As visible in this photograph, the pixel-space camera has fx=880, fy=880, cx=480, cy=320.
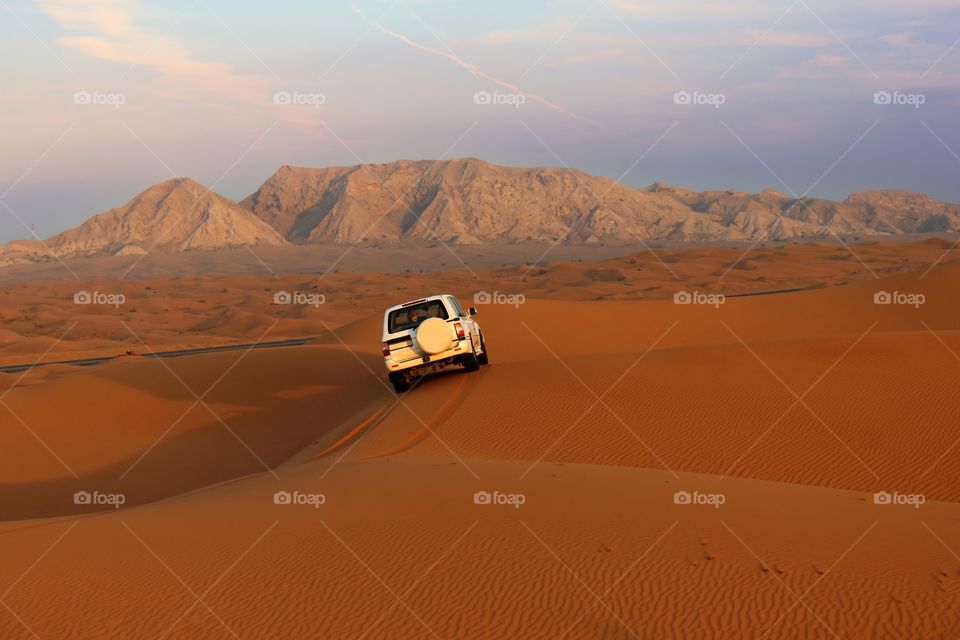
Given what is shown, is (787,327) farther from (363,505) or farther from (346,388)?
(363,505)

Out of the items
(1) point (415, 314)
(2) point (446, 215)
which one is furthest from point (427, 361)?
(2) point (446, 215)

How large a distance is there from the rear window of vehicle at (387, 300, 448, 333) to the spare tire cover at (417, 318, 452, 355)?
22.9 inches

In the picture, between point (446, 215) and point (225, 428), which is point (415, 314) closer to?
point (225, 428)

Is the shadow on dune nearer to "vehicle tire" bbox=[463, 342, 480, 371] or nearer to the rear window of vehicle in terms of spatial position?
the rear window of vehicle

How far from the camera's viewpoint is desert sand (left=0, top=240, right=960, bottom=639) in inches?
277

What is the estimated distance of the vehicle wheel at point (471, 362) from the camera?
61.4 ft

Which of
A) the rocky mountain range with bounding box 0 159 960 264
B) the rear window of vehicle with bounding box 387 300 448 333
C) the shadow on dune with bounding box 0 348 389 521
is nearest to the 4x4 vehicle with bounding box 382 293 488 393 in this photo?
the rear window of vehicle with bounding box 387 300 448 333

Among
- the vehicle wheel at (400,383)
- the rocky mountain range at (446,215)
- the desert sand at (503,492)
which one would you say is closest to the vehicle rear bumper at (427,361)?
the vehicle wheel at (400,383)

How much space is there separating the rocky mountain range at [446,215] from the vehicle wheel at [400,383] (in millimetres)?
118111

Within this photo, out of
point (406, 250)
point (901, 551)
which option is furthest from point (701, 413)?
point (406, 250)

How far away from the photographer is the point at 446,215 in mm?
149375

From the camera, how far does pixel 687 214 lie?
521ft

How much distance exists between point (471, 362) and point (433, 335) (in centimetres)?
173

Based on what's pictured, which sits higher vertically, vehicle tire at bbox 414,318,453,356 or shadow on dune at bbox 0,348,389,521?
vehicle tire at bbox 414,318,453,356
